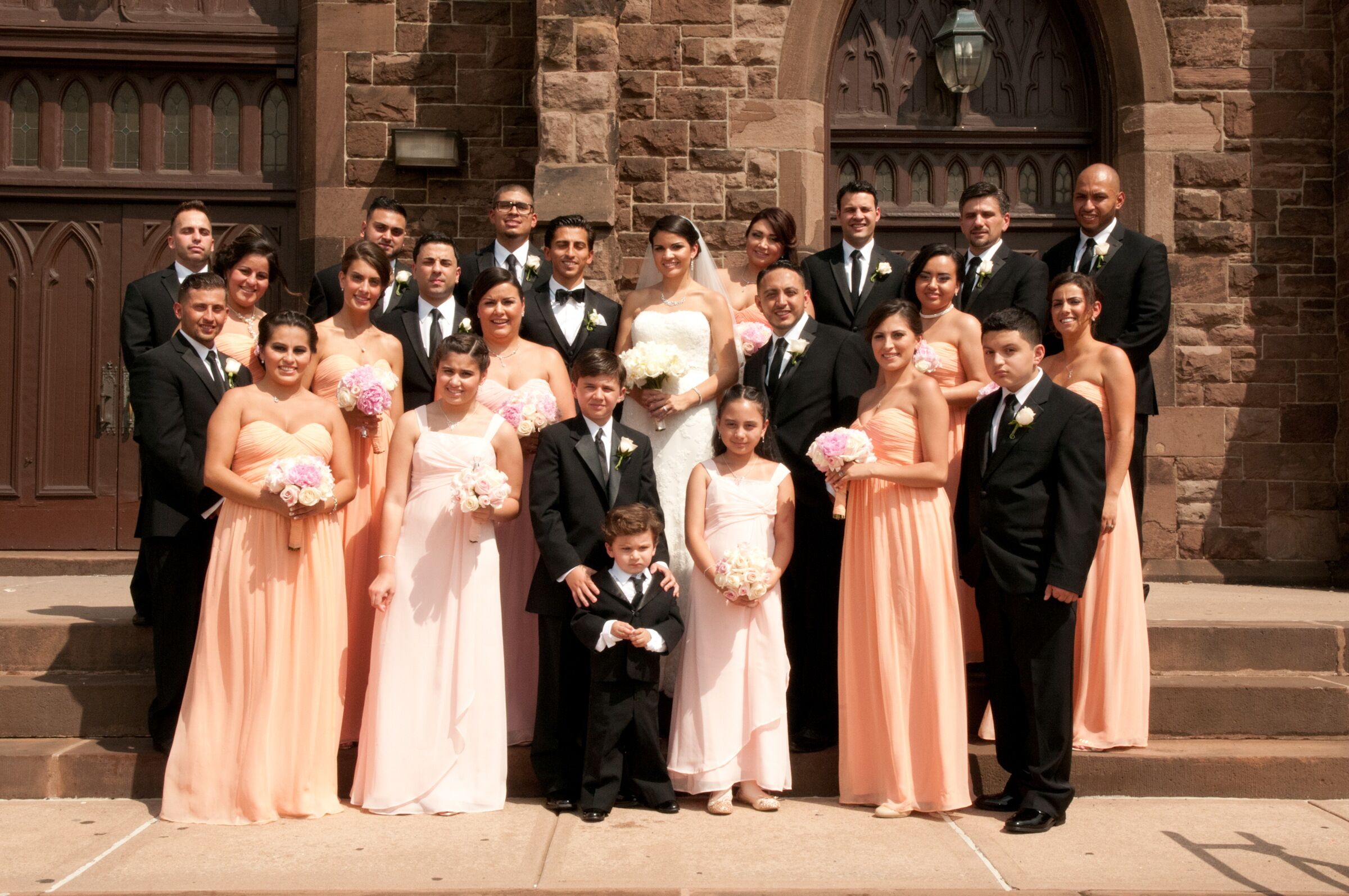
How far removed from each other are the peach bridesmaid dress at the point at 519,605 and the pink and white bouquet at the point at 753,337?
96 centimetres

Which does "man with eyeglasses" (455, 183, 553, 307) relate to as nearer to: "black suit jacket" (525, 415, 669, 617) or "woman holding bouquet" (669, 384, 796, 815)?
"black suit jacket" (525, 415, 669, 617)

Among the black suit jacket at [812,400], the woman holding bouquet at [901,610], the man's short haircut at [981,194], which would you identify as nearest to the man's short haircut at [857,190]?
the man's short haircut at [981,194]

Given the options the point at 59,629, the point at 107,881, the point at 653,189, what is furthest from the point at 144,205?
the point at 107,881

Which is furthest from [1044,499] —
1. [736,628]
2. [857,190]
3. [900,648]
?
[857,190]

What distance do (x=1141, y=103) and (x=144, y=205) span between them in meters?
7.44

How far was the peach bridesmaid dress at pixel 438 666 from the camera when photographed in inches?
209

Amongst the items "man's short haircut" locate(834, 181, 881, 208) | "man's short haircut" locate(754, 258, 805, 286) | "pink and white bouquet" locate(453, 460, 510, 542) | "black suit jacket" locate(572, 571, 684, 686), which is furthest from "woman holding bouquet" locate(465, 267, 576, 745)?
"man's short haircut" locate(834, 181, 881, 208)

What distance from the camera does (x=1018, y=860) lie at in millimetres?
4660

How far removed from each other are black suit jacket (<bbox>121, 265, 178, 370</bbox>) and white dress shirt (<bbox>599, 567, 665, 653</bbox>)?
8.87 feet

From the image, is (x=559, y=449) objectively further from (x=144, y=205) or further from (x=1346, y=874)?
(x=144, y=205)

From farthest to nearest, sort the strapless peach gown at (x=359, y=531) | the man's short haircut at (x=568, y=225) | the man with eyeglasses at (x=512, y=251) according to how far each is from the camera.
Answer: the man with eyeglasses at (x=512, y=251)
the man's short haircut at (x=568, y=225)
the strapless peach gown at (x=359, y=531)

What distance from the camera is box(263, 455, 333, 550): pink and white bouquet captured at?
5.16 meters

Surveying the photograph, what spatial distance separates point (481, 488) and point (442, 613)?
0.60 m

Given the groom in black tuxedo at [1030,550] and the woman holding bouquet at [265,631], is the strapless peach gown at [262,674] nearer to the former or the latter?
the woman holding bouquet at [265,631]
